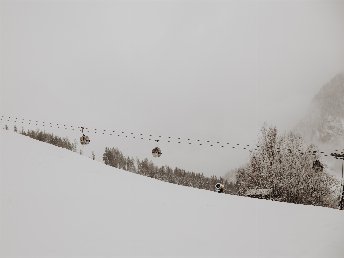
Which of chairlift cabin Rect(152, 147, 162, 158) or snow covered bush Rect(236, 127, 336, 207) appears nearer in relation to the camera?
chairlift cabin Rect(152, 147, 162, 158)

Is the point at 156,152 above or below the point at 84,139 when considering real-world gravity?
below

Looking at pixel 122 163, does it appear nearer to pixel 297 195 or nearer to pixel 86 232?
pixel 297 195

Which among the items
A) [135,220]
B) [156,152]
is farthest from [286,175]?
[135,220]

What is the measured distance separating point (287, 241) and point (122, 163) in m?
135

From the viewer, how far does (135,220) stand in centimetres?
1583

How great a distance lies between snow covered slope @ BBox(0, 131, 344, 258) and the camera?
43.1 feet

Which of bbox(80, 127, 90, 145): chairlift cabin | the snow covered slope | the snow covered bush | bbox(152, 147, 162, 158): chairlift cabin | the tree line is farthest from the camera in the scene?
the tree line

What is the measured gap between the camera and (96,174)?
74.7ft

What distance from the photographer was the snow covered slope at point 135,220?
13.1 m

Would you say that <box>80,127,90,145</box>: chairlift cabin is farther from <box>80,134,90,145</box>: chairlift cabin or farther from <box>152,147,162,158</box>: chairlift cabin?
<box>152,147,162,158</box>: chairlift cabin

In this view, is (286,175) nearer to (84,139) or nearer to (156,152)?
(156,152)

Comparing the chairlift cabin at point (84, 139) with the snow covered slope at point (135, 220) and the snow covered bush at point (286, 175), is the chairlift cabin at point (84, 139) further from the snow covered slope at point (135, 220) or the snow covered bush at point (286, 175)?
the snow covered bush at point (286, 175)

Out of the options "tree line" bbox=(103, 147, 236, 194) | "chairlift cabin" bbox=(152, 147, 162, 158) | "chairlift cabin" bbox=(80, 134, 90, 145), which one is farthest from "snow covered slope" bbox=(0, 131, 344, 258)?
"tree line" bbox=(103, 147, 236, 194)

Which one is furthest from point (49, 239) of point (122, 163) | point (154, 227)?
point (122, 163)
